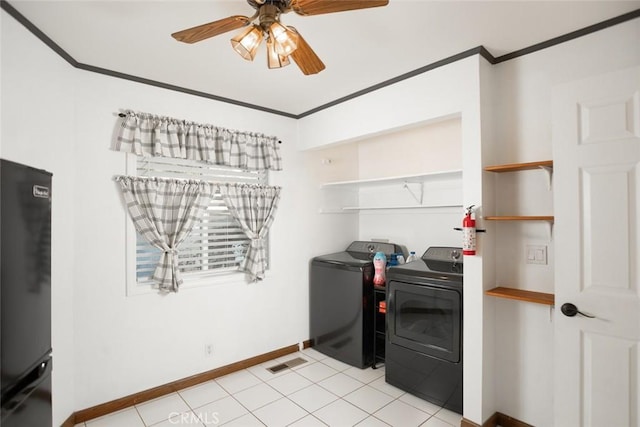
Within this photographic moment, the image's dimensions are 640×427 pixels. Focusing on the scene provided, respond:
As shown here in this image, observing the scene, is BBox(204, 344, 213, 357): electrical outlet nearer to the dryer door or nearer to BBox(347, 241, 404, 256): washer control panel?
the dryer door

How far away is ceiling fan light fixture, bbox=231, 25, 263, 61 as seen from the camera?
1.54 metres

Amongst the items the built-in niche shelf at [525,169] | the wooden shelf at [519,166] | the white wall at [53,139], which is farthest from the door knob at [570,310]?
the white wall at [53,139]

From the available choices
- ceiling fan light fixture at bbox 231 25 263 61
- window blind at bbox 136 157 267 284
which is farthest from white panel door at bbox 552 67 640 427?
window blind at bbox 136 157 267 284

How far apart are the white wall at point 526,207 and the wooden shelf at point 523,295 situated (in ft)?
0.21

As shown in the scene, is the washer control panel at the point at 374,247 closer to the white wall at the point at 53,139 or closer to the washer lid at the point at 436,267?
the washer lid at the point at 436,267

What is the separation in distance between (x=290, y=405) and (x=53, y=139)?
2429 millimetres

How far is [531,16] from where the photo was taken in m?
1.80

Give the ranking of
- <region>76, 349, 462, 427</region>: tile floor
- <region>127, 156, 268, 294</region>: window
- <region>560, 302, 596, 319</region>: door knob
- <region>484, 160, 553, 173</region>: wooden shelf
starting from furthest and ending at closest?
<region>127, 156, 268, 294</region>: window → <region>76, 349, 462, 427</region>: tile floor → <region>484, 160, 553, 173</region>: wooden shelf → <region>560, 302, 596, 319</region>: door knob

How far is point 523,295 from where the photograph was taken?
6.61 feet

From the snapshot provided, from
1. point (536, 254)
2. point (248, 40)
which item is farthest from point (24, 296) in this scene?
point (536, 254)

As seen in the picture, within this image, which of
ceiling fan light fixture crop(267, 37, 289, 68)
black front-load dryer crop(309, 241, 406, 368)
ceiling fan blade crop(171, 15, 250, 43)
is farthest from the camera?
black front-load dryer crop(309, 241, 406, 368)

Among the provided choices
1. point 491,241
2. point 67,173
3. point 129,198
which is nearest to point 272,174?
point 129,198

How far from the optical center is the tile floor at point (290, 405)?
2.27 m

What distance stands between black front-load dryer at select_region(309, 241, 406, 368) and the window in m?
0.90
